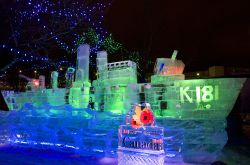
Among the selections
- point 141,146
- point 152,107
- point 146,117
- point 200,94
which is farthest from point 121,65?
point 141,146

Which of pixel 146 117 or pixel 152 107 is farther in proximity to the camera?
pixel 152 107

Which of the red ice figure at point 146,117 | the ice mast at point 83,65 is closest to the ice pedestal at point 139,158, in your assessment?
the red ice figure at point 146,117

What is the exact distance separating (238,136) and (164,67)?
12.7ft

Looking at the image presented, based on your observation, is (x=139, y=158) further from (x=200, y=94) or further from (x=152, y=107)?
(x=152, y=107)

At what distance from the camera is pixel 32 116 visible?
955 cm

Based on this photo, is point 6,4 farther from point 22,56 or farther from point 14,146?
point 14,146

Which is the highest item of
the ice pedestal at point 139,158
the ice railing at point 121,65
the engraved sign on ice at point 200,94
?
the ice railing at point 121,65

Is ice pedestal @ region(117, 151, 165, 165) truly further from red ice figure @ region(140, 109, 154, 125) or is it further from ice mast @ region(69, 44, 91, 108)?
ice mast @ region(69, 44, 91, 108)

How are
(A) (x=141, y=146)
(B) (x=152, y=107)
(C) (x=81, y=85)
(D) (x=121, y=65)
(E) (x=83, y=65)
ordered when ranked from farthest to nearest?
(E) (x=83, y=65)
(C) (x=81, y=85)
(D) (x=121, y=65)
(B) (x=152, y=107)
(A) (x=141, y=146)

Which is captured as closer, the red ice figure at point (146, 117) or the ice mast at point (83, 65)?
the red ice figure at point (146, 117)

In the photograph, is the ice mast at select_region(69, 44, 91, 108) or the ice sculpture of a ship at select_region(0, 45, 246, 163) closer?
the ice sculpture of a ship at select_region(0, 45, 246, 163)

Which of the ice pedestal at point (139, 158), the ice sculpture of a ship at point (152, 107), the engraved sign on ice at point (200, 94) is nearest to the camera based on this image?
the ice pedestal at point (139, 158)

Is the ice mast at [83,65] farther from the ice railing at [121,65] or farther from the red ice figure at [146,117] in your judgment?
the red ice figure at [146,117]

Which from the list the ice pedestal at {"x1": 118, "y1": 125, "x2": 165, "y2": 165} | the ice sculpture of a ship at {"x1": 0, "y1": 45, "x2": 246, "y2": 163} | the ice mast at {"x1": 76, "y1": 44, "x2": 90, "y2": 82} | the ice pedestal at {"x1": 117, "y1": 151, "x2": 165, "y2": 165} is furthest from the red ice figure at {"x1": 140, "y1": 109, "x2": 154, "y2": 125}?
the ice mast at {"x1": 76, "y1": 44, "x2": 90, "y2": 82}
